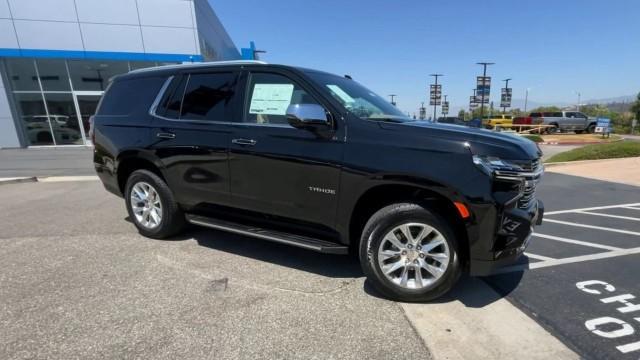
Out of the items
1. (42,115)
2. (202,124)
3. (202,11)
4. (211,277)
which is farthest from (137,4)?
(211,277)

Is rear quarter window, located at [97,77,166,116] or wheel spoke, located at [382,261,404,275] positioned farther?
rear quarter window, located at [97,77,166,116]

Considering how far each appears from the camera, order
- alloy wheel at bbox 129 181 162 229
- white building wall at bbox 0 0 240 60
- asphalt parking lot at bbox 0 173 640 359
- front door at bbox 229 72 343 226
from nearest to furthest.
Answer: asphalt parking lot at bbox 0 173 640 359 → front door at bbox 229 72 343 226 → alloy wheel at bbox 129 181 162 229 → white building wall at bbox 0 0 240 60

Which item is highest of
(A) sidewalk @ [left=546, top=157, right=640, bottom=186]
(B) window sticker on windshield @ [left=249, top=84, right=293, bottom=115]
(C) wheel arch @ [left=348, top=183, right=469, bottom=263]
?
(B) window sticker on windshield @ [left=249, top=84, right=293, bottom=115]

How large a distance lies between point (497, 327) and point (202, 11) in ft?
63.4

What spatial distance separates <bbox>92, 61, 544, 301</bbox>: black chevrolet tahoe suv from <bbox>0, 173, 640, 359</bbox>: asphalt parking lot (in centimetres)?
39

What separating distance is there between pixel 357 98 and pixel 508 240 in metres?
1.92

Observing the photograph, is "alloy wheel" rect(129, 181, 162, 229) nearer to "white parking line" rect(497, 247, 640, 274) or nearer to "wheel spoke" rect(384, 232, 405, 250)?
"wheel spoke" rect(384, 232, 405, 250)

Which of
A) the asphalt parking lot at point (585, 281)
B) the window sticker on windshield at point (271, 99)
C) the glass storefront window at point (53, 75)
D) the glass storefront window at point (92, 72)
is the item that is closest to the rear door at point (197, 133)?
the window sticker on windshield at point (271, 99)

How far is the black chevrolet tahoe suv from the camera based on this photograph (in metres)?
2.48

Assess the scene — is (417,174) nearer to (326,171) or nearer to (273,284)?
(326,171)

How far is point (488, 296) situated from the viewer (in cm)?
285

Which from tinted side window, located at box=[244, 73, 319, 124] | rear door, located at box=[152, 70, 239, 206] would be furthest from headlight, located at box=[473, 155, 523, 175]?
rear door, located at box=[152, 70, 239, 206]

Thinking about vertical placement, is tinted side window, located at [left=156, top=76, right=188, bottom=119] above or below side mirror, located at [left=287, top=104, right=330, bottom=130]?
above

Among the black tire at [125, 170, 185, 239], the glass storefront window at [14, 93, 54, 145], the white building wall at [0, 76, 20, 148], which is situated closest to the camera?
the black tire at [125, 170, 185, 239]
